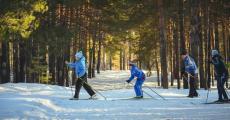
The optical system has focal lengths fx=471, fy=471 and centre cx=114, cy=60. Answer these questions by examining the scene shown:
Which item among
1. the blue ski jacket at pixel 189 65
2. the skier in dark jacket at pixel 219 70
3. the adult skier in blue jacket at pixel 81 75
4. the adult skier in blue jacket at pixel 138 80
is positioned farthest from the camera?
the blue ski jacket at pixel 189 65

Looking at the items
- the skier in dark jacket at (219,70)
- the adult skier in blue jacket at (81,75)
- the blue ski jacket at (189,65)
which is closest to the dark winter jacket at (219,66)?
the skier in dark jacket at (219,70)

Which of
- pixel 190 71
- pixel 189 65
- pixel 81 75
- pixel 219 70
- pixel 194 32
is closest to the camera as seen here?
pixel 219 70

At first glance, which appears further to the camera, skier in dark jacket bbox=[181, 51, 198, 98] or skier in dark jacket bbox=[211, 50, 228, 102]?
skier in dark jacket bbox=[181, 51, 198, 98]

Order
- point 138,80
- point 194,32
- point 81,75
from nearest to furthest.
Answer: point 138,80 < point 81,75 < point 194,32

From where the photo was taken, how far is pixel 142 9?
35219 millimetres

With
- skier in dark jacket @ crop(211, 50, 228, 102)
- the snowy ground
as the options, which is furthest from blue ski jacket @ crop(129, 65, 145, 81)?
skier in dark jacket @ crop(211, 50, 228, 102)

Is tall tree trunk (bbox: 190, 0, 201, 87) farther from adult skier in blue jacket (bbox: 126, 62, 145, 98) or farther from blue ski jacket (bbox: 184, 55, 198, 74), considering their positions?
adult skier in blue jacket (bbox: 126, 62, 145, 98)

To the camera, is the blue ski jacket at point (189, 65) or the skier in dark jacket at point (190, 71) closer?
the skier in dark jacket at point (190, 71)

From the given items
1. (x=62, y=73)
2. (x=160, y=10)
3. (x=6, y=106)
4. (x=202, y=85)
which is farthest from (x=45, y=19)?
(x=6, y=106)

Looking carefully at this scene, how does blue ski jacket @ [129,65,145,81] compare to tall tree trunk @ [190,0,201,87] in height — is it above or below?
below

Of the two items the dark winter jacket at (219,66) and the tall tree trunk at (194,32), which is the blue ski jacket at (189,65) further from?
the tall tree trunk at (194,32)

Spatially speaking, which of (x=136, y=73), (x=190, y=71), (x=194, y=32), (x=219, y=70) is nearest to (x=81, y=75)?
(x=136, y=73)

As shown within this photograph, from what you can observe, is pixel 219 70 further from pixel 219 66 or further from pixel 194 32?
pixel 194 32


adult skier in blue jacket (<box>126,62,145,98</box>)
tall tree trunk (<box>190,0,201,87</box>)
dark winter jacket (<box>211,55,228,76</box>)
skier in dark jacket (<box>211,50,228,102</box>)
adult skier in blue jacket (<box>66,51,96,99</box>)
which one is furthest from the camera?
tall tree trunk (<box>190,0,201,87</box>)
